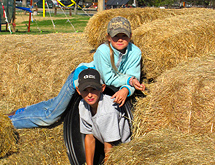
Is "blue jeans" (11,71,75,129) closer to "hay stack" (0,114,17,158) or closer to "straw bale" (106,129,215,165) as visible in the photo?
"hay stack" (0,114,17,158)

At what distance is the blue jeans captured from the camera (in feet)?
13.1

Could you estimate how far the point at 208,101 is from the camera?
2.92 metres

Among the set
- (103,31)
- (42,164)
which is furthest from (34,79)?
(42,164)

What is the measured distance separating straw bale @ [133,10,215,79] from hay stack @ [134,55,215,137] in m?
0.51

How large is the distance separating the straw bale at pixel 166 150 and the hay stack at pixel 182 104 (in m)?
0.15

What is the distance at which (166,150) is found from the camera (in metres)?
2.59

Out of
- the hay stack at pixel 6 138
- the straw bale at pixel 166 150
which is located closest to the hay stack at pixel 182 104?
the straw bale at pixel 166 150

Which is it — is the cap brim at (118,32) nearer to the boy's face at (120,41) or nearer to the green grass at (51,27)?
the boy's face at (120,41)

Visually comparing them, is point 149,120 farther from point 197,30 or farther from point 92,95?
point 197,30

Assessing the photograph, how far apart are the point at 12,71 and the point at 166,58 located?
3427mm

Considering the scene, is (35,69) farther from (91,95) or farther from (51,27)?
(51,27)

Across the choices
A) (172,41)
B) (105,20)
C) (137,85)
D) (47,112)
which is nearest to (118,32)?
(137,85)

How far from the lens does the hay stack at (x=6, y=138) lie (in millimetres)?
3473

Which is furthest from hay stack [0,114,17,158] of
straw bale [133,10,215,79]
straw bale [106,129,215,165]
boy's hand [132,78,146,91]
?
straw bale [133,10,215,79]
